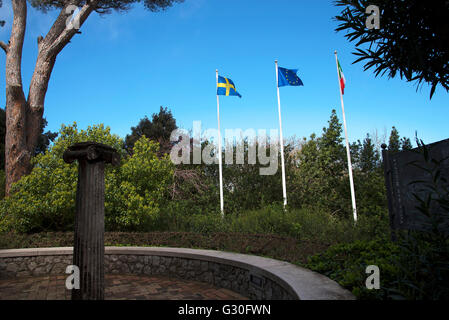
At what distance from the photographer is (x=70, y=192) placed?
826 cm

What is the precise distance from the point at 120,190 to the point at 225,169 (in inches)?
338

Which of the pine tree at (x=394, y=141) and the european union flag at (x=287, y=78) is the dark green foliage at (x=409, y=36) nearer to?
the european union flag at (x=287, y=78)

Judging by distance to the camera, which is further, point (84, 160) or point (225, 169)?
point (225, 169)

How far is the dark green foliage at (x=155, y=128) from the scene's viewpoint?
23.5 meters

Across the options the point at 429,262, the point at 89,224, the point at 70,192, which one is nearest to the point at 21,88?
the point at 70,192

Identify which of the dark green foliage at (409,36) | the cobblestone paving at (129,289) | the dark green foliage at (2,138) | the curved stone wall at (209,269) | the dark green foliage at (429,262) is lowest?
the cobblestone paving at (129,289)

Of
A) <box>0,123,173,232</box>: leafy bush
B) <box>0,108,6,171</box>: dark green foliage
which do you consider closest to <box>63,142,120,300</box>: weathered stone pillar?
<box>0,123,173,232</box>: leafy bush

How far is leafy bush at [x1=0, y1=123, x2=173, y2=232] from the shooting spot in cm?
A: 834

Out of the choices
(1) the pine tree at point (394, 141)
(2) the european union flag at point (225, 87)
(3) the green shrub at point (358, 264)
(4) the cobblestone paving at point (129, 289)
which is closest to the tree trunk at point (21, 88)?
(4) the cobblestone paving at point (129, 289)

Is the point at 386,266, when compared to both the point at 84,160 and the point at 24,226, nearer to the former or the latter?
the point at 84,160

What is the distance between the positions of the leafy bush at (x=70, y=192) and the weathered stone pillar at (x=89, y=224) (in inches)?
223

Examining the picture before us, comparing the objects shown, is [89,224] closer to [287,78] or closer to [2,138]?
[287,78]
